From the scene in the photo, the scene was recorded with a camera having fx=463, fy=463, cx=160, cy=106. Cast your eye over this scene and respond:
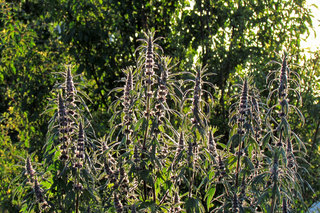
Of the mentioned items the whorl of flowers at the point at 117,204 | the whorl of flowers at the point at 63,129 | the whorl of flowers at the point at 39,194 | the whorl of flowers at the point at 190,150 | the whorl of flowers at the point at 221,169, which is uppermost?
the whorl of flowers at the point at 63,129

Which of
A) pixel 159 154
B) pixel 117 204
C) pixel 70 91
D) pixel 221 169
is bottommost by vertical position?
pixel 117 204

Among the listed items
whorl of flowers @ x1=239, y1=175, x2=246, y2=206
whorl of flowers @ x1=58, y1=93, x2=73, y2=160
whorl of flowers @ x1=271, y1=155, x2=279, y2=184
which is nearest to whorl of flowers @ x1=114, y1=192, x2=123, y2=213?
whorl of flowers @ x1=58, y1=93, x2=73, y2=160

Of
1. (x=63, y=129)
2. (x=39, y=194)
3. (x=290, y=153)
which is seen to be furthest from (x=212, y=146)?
(x=39, y=194)

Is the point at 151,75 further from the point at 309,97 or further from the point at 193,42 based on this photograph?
the point at 193,42

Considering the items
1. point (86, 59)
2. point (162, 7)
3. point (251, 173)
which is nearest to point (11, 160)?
point (86, 59)

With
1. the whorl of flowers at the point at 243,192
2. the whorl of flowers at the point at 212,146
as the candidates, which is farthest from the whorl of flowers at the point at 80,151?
the whorl of flowers at the point at 243,192

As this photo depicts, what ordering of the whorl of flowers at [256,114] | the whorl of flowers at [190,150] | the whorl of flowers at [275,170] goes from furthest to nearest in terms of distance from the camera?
1. the whorl of flowers at [256,114]
2. the whorl of flowers at [190,150]
3. the whorl of flowers at [275,170]

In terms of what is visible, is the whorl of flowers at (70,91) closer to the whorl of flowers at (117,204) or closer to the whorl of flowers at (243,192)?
the whorl of flowers at (117,204)

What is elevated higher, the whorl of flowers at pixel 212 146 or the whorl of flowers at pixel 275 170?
the whorl of flowers at pixel 212 146

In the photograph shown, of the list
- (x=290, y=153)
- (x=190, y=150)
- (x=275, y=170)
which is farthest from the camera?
(x=290, y=153)

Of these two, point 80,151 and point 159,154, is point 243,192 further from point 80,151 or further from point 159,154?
point 80,151

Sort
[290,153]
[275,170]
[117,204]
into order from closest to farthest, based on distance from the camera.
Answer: [275,170] < [290,153] < [117,204]

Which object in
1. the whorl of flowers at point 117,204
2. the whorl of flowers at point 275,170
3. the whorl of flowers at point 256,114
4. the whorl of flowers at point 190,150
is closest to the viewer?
the whorl of flowers at point 275,170

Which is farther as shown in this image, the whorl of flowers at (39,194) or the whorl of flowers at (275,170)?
the whorl of flowers at (39,194)
